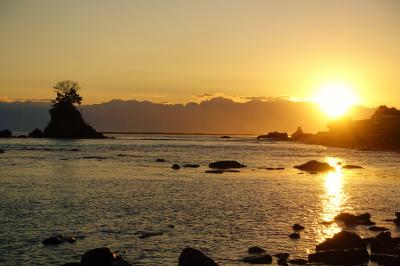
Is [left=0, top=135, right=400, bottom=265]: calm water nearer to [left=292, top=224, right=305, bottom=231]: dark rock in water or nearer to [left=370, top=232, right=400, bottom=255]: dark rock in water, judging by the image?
[left=292, top=224, right=305, bottom=231]: dark rock in water

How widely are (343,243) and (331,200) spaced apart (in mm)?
24002

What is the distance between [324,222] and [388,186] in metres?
30.9

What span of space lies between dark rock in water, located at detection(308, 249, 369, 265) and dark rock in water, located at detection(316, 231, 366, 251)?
1.55 meters

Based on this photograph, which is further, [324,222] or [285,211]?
[285,211]

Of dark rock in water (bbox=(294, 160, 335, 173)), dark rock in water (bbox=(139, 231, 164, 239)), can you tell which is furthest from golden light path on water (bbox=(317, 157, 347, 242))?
dark rock in water (bbox=(139, 231, 164, 239))

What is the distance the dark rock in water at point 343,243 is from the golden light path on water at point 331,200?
3.08 m

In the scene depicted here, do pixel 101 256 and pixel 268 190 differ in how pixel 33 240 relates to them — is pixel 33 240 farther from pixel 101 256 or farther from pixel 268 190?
pixel 268 190

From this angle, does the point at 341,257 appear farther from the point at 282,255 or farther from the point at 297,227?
the point at 297,227

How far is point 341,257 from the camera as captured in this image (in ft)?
83.6

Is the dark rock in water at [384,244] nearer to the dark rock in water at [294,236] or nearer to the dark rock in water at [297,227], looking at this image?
the dark rock in water at [294,236]

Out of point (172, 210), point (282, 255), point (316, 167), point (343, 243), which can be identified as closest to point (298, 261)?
point (282, 255)

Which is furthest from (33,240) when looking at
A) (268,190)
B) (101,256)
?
(268,190)

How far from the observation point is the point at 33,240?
29.0m

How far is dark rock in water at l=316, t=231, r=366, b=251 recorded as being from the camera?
27484 millimetres
